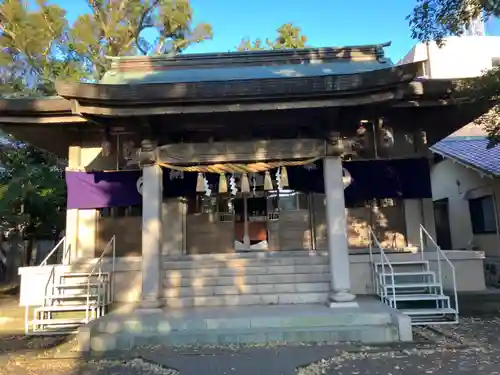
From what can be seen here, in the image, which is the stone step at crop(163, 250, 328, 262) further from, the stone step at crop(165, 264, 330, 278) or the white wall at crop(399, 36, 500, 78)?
the white wall at crop(399, 36, 500, 78)

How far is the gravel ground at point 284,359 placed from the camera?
212 inches

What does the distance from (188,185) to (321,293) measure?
386 centimetres

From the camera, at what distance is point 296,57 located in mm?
12008

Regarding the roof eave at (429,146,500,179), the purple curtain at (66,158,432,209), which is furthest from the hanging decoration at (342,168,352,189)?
the roof eave at (429,146,500,179)

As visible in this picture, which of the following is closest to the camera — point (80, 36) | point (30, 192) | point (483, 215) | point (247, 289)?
point (247, 289)

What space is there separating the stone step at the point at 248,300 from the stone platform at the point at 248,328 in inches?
42.5

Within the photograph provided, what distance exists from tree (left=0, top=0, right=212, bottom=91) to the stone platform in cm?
1400

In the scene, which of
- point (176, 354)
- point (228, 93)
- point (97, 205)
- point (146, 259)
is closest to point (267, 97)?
point (228, 93)

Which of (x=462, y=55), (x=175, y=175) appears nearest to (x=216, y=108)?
(x=175, y=175)

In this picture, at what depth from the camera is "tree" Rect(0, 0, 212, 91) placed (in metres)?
19.1

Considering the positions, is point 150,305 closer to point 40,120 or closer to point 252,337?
point 252,337

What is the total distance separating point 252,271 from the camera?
912 cm

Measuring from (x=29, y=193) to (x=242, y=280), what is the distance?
7.67 meters

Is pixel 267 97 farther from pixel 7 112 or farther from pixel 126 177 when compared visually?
pixel 7 112
